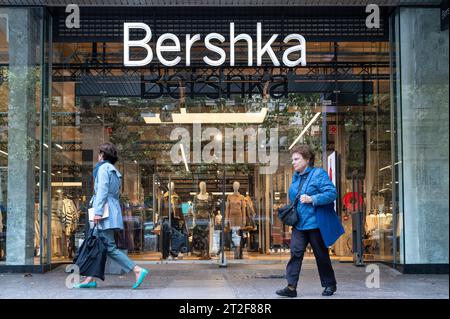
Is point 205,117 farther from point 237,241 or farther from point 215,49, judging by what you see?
point 215,49

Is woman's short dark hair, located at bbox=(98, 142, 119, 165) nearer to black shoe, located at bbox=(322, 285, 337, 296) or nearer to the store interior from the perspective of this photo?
black shoe, located at bbox=(322, 285, 337, 296)

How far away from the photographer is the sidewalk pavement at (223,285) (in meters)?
7.47

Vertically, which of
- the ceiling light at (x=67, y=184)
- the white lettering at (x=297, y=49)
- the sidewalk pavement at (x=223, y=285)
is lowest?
the sidewalk pavement at (x=223, y=285)

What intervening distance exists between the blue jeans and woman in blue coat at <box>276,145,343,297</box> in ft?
5.43

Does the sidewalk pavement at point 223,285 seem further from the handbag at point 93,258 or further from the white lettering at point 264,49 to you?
the white lettering at point 264,49

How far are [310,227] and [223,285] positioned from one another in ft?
6.53

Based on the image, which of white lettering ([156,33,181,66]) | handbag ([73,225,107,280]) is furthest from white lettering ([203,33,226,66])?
handbag ([73,225,107,280])

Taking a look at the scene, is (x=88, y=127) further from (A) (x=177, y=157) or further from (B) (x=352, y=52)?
(B) (x=352, y=52)

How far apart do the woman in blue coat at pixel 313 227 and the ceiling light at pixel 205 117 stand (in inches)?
242

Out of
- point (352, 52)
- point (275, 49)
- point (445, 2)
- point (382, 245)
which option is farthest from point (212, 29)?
point (382, 245)

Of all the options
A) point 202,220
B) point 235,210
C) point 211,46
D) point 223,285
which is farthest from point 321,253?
point 202,220

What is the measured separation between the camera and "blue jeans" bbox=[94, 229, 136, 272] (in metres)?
7.68

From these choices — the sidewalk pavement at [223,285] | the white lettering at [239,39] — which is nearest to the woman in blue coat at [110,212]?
the sidewalk pavement at [223,285]

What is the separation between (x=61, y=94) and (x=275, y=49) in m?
3.53
